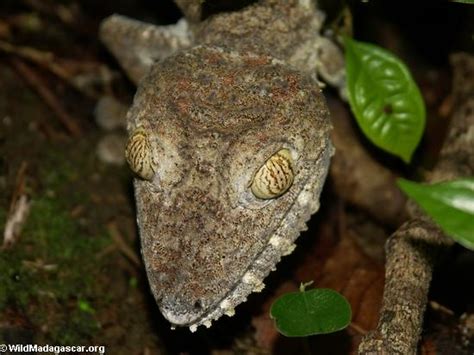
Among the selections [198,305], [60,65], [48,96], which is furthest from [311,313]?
[60,65]

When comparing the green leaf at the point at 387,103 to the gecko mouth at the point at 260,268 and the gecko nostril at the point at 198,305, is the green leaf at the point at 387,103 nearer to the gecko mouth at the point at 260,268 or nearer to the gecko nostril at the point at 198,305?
the gecko mouth at the point at 260,268

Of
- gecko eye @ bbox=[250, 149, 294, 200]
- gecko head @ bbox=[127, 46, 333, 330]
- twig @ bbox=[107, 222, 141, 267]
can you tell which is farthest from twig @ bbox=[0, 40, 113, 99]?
gecko eye @ bbox=[250, 149, 294, 200]

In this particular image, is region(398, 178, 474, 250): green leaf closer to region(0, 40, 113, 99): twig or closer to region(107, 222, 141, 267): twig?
region(107, 222, 141, 267): twig

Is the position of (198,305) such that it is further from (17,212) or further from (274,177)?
(17,212)

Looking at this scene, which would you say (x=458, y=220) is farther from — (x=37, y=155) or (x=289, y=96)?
(x=37, y=155)

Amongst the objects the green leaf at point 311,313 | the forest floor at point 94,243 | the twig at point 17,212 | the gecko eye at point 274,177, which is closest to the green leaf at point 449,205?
the green leaf at point 311,313

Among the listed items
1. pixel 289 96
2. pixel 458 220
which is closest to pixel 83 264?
pixel 289 96

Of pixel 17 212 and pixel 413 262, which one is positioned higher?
pixel 413 262
